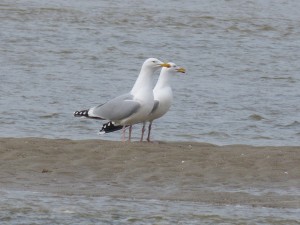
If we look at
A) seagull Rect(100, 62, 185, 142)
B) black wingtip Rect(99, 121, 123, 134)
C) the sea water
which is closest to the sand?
the sea water

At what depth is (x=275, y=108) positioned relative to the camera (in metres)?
16.5

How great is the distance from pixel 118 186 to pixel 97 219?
155 cm

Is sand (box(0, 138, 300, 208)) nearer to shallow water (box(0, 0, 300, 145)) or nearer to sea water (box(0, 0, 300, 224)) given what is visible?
sea water (box(0, 0, 300, 224))

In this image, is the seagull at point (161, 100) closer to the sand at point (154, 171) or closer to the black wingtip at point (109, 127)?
the black wingtip at point (109, 127)

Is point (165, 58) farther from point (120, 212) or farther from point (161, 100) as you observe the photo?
point (120, 212)

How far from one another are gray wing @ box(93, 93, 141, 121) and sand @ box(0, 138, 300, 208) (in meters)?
0.61

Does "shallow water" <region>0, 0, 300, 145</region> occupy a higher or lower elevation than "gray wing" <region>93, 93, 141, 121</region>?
lower

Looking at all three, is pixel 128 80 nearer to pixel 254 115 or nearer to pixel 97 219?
pixel 254 115

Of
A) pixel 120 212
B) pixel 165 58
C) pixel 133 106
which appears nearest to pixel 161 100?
pixel 133 106

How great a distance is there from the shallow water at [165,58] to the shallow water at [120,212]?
4.82m

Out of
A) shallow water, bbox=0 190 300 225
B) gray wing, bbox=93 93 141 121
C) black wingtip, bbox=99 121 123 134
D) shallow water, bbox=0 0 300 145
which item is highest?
shallow water, bbox=0 190 300 225

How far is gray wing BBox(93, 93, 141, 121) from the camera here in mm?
12047

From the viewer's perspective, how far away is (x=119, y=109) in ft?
39.8

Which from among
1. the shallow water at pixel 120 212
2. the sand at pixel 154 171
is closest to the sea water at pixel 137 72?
the shallow water at pixel 120 212
